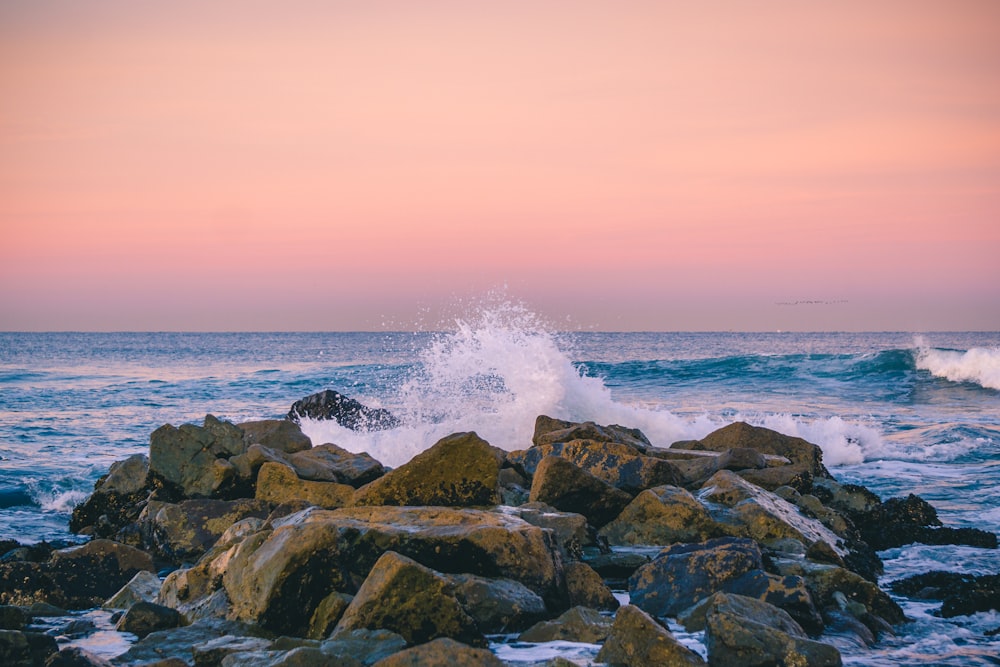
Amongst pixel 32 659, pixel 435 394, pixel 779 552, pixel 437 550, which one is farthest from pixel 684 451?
pixel 435 394

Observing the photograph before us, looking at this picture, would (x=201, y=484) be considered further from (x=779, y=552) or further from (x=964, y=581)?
(x=964, y=581)

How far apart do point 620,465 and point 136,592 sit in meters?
4.53

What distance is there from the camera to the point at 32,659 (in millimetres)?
4715

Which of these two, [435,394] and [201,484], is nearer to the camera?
[201,484]

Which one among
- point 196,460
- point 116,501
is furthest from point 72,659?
point 116,501

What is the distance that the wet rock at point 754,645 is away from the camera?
4672mm

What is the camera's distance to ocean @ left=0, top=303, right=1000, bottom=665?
8.25m

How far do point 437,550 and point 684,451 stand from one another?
5.72 m

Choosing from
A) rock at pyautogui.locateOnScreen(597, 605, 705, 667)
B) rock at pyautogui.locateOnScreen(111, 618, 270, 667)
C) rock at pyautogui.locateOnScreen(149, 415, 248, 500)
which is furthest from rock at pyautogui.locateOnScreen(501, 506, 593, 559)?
rock at pyautogui.locateOnScreen(149, 415, 248, 500)

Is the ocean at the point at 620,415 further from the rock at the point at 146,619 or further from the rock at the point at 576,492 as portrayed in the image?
the rock at the point at 576,492

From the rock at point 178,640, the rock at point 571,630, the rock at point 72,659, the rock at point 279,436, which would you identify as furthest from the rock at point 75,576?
the rock at point 571,630

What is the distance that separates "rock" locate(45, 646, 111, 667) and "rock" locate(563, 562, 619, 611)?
288 centimetres

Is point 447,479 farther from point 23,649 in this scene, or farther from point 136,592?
point 23,649

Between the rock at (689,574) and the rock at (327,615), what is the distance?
1.96 m
